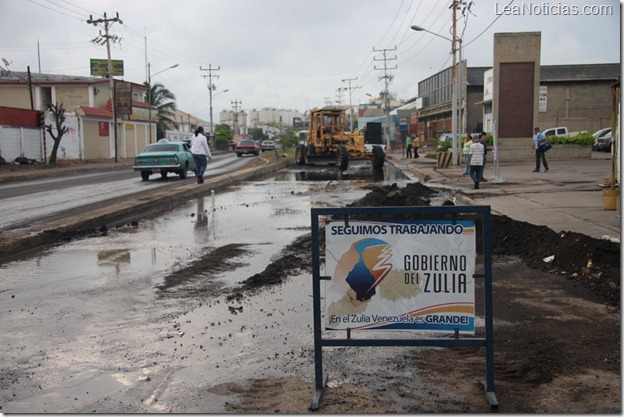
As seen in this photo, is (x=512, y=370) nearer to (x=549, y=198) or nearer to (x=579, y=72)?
(x=549, y=198)

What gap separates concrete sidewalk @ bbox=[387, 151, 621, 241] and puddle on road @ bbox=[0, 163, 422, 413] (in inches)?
146

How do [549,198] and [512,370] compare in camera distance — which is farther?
[549,198]

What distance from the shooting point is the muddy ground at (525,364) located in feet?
13.6

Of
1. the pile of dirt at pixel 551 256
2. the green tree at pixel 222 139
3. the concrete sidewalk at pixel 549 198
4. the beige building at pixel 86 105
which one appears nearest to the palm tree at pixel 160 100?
the beige building at pixel 86 105

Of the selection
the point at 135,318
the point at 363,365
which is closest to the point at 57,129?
the point at 135,318

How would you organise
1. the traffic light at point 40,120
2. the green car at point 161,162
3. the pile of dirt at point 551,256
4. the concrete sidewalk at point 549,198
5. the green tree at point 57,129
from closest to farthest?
the pile of dirt at point 551,256 → the concrete sidewalk at point 549,198 → the green car at point 161,162 → the green tree at point 57,129 → the traffic light at point 40,120

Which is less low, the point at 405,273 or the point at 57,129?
the point at 57,129

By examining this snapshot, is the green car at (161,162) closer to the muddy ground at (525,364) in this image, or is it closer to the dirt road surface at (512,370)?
the muddy ground at (525,364)

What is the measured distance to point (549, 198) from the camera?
15172 mm

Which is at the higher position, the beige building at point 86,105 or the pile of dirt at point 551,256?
the beige building at point 86,105

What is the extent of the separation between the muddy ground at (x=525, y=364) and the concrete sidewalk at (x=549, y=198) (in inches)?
68.7

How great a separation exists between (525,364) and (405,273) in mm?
1281

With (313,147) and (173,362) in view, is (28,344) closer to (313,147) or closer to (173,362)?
(173,362)

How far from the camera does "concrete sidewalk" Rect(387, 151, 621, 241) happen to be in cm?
1079
